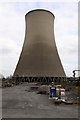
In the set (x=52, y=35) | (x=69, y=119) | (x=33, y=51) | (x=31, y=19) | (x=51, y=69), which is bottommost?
(x=69, y=119)

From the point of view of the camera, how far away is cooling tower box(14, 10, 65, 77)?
2647cm

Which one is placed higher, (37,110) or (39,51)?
(39,51)

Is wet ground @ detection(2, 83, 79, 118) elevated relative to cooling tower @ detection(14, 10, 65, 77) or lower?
lower

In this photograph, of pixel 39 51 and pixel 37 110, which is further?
pixel 39 51

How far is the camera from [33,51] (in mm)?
27312

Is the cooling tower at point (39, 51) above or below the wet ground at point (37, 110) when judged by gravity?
above

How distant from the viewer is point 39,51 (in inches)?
1088

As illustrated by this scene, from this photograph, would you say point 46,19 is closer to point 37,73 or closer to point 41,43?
point 41,43

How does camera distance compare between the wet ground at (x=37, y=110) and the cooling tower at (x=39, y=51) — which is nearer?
the wet ground at (x=37, y=110)

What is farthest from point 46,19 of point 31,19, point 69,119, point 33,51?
point 69,119

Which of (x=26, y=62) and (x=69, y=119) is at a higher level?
(x=26, y=62)

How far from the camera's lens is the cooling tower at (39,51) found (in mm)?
26469

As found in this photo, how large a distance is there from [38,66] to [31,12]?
25.2 feet

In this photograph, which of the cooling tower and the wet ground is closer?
the wet ground
